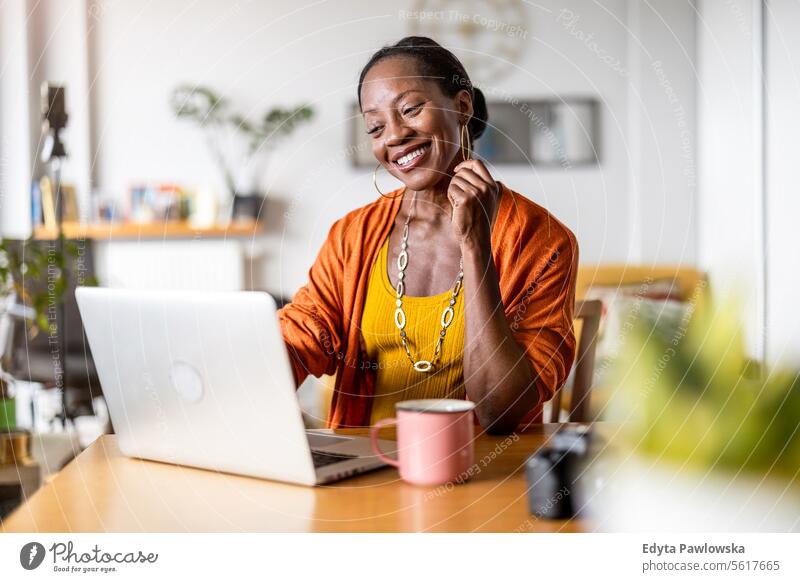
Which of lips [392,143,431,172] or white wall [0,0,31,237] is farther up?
white wall [0,0,31,237]

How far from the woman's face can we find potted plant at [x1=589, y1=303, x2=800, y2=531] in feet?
1.42

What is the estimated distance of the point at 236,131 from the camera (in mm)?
2496

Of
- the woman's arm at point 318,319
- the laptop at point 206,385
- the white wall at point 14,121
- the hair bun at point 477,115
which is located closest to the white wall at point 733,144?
the hair bun at point 477,115

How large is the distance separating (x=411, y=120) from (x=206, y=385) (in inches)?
18.4

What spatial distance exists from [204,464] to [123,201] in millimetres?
1887

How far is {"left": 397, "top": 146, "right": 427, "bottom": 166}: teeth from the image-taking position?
3.40 ft

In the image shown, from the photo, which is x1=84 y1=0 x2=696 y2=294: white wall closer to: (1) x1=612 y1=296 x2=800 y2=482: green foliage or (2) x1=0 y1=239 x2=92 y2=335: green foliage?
(2) x1=0 y1=239 x2=92 y2=335: green foliage

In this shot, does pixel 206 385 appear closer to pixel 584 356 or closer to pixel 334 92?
pixel 584 356

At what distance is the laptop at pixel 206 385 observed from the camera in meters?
0.64

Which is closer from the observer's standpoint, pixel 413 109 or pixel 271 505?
pixel 271 505

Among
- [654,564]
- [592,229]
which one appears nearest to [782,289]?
[654,564]

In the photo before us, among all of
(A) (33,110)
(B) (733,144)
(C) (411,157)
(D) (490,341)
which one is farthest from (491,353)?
(A) (33,110)

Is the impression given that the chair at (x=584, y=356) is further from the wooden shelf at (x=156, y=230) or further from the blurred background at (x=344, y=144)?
the wooden shelf at (x=156, y=230)

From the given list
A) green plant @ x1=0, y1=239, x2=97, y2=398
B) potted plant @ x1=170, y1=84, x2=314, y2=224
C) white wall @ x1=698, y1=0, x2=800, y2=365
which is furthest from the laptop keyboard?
potted plant @ x1=170, y1=84, x2=314, y2=224
